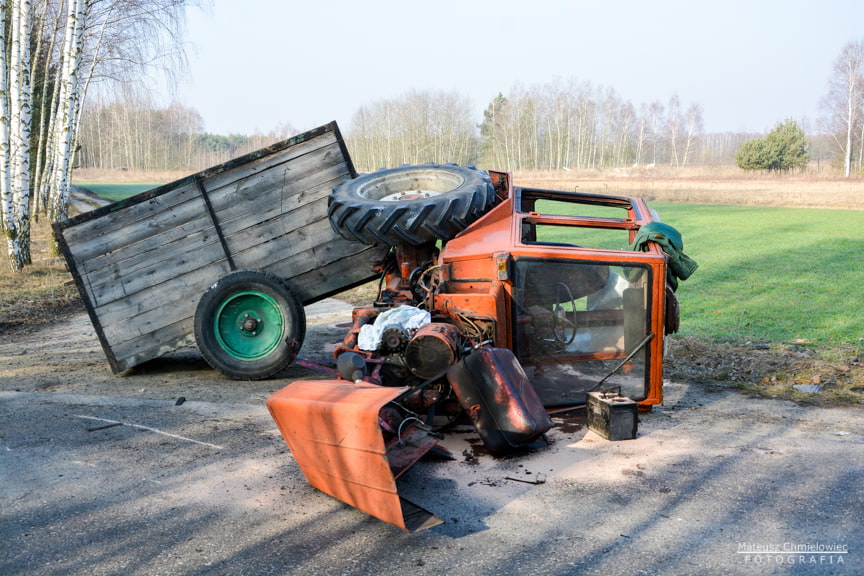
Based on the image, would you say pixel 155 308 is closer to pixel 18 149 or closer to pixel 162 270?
pixel 162 270

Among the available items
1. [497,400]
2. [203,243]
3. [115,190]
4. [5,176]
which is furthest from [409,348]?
[115,190]

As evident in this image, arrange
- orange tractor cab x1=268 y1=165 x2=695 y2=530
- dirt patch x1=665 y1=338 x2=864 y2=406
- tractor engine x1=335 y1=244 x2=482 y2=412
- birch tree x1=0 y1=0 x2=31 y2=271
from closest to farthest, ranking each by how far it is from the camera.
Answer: orange tractor cab x1=268 y1=165 x2=695 y2=530 < tractor engine x1=335 y1=244 x2=482 y2=412 < dirt patch x1=665 y1=338 x2=864 y2=406 < birch tree x1=0 y1=0 x2=31 y2=271

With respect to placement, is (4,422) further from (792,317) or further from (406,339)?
(792,317)

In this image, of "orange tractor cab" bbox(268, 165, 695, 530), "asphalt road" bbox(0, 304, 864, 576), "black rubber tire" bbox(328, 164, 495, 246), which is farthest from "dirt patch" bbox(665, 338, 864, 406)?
"black rubber tire" bbox(328, 164, 495, 246)

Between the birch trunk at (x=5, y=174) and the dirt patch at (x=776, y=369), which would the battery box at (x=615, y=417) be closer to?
the dirt patch at (x=776, y=369)

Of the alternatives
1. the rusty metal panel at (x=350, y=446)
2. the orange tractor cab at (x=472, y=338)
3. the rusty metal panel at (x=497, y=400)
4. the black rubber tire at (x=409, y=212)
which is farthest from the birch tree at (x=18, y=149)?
the rusty metal panel at (x=497, y=400)

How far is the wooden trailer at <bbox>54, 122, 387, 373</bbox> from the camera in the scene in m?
7.18

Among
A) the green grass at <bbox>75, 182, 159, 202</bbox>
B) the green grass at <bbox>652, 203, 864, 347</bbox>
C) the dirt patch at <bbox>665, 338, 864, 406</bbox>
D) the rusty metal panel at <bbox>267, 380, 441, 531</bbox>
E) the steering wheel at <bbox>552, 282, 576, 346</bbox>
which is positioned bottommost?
the green grass at <bbox>652, 203, 864, 347</bbox>

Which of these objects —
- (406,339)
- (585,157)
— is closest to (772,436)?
(406,339)

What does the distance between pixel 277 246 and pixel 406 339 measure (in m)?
2.56

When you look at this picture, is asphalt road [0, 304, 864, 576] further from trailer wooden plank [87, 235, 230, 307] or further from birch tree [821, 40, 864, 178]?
birch tree [821, 40, 864, 178]

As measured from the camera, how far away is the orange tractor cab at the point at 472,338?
4.21 metres

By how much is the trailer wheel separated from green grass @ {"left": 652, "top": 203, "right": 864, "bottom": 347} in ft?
18.4

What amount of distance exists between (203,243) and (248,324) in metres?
0.98
